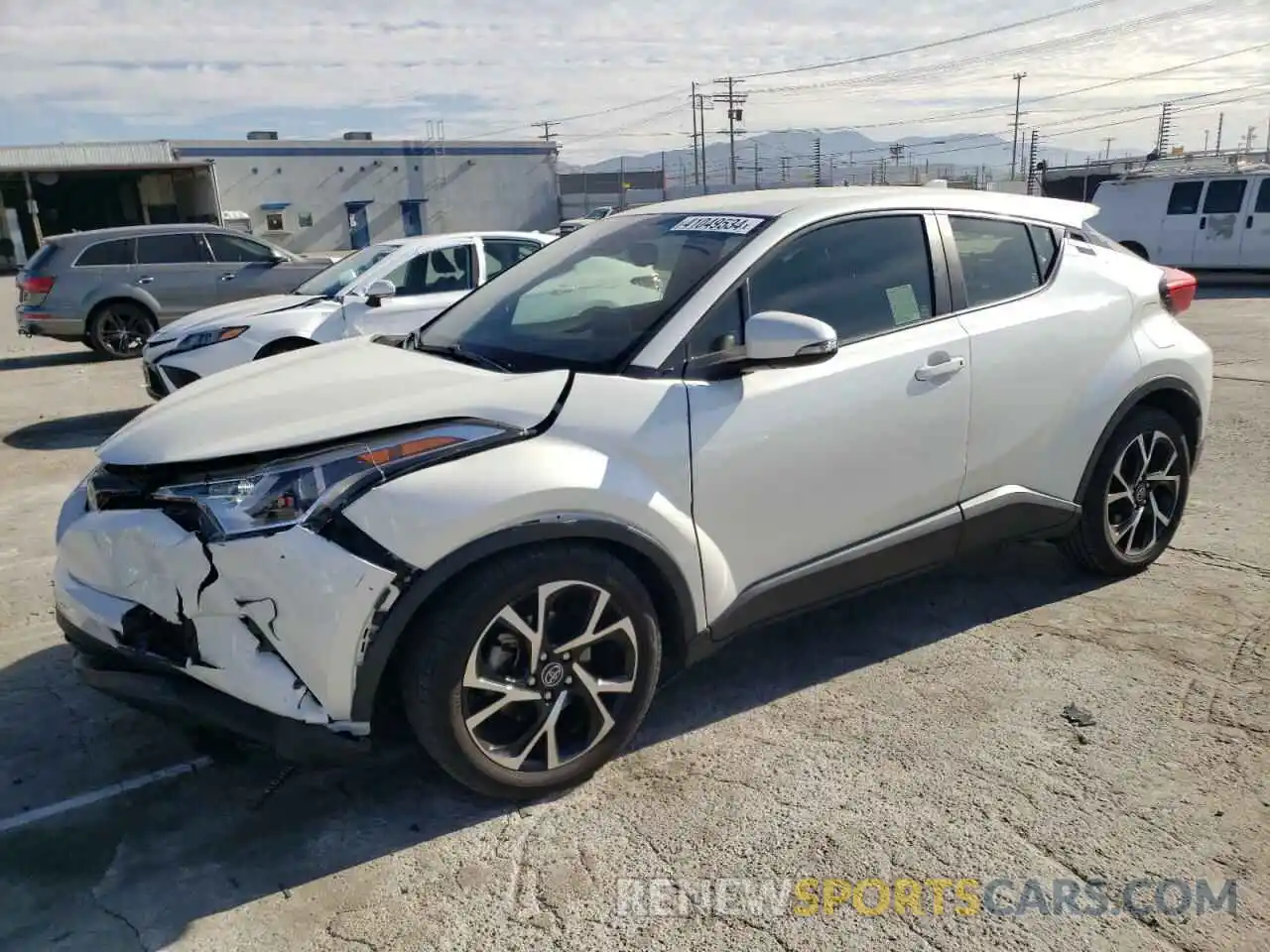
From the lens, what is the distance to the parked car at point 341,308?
793 cm

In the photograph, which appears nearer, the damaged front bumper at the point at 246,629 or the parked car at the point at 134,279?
the damaged front bumper at the point at 246,629

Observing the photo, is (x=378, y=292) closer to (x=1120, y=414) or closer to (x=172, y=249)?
(x=1120, y=414)

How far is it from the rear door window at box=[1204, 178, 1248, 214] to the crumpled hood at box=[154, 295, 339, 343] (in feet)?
49.5

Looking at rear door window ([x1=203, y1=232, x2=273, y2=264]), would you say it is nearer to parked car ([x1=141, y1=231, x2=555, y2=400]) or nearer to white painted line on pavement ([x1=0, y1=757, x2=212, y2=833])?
parked car ([x1=141, y1=231, x2=555, y2=400])

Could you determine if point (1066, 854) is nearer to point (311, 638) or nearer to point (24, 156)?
point (311, 638)

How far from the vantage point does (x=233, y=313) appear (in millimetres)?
8391

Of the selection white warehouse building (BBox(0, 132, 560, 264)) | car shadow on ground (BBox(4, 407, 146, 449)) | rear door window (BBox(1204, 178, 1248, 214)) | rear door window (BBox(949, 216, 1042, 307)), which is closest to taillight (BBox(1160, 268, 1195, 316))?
rear door window (BBox(949, 216, 1042, 307))

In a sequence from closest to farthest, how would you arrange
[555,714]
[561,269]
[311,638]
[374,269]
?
[311,638] → [555,714] → [561,269] → [374,269]

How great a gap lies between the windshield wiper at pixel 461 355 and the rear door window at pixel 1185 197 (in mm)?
17207

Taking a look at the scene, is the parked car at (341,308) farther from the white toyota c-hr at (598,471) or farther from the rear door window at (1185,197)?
the rear door window at (1185,197)

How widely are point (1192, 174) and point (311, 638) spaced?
18.8 meters

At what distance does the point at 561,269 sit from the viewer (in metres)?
3.87

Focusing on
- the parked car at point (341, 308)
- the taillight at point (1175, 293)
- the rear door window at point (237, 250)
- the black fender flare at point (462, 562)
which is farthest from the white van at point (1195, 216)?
the black fender flare at point (462, 562)

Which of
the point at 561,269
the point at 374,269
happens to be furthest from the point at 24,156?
the point at 561,269
